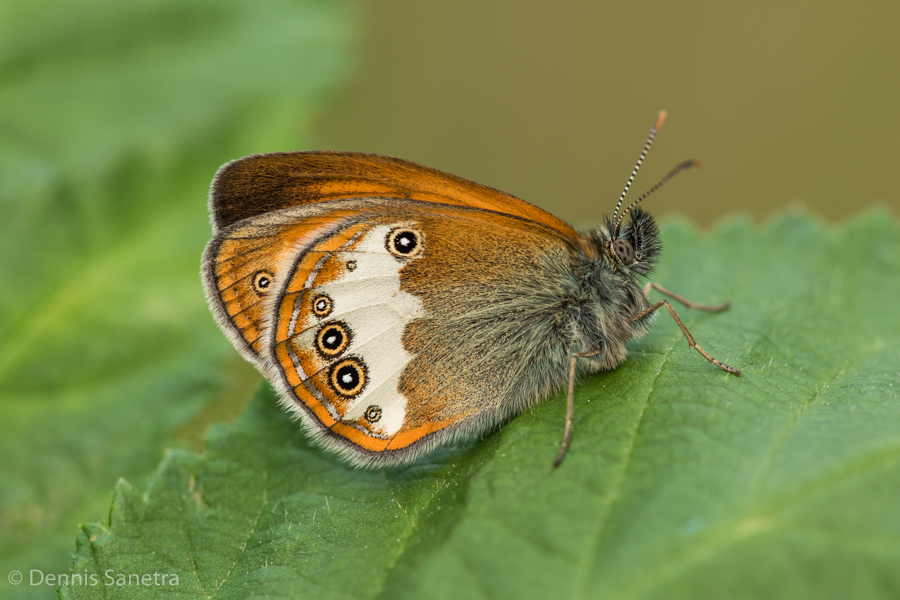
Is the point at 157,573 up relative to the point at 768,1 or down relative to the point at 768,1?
down

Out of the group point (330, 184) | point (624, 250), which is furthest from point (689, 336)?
point (330, 184)

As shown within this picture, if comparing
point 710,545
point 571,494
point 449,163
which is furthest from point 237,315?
point 449,163

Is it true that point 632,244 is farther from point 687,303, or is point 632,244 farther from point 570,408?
point 570,408

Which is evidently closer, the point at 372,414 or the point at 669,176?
the point at 372,414

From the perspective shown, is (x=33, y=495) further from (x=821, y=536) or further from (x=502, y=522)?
(x=821, y=536)

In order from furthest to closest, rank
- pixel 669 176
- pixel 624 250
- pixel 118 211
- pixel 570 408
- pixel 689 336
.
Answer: pixel 118 211 → pixel 669 176 → pixel 624 250 → pixel 689 336 → pixel 570 408
